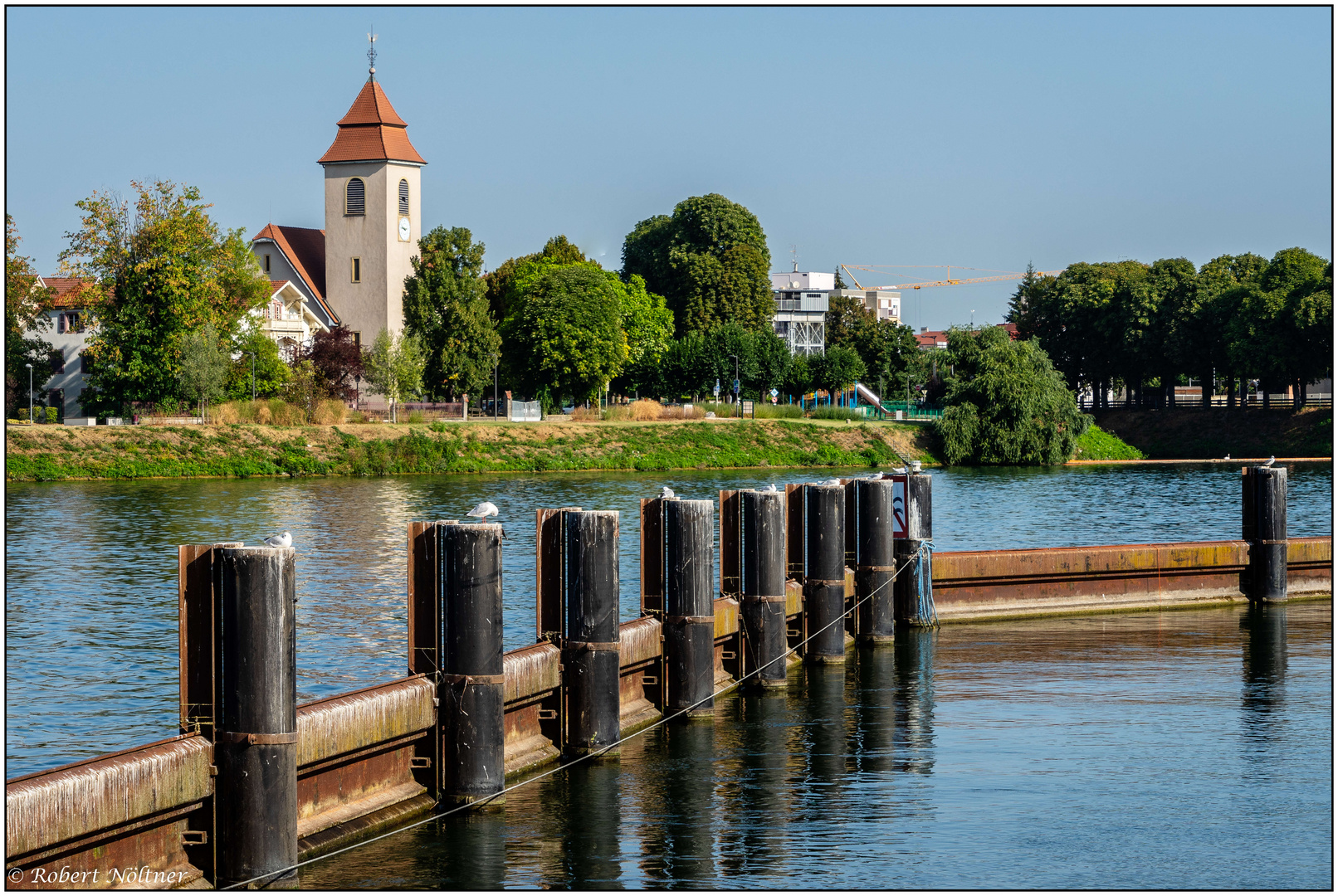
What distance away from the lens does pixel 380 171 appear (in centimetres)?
9694

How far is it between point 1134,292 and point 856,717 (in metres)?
101

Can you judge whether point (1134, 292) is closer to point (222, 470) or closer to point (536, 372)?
point (536, 372)

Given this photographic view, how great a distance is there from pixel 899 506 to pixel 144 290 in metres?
61.3

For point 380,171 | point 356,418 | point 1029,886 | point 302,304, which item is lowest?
point 1029,886

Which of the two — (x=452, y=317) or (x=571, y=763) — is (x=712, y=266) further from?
(x=571, y=763)

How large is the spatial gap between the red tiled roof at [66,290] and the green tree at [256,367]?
320 inches

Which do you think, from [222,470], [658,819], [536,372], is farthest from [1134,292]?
[658,819]

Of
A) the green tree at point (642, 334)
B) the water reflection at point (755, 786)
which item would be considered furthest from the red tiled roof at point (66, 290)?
the water reflection at point (755, 786)

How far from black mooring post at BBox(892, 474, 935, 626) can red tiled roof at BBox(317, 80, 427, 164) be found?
8029cm

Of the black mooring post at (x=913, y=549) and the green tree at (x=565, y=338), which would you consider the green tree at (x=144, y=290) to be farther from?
the black mooring post at (x=913, y=549)

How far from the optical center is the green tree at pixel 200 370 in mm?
71812

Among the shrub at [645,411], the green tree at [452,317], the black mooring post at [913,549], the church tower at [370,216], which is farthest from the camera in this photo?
the church tower at [370,216]

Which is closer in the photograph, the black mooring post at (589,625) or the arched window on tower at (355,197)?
the black mooring post at (589,625)

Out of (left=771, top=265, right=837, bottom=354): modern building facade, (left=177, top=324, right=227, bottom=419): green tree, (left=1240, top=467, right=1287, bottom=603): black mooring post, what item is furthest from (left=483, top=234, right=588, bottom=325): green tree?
(left=1240, top=467, right=1287, bottom=603): black mooring post
